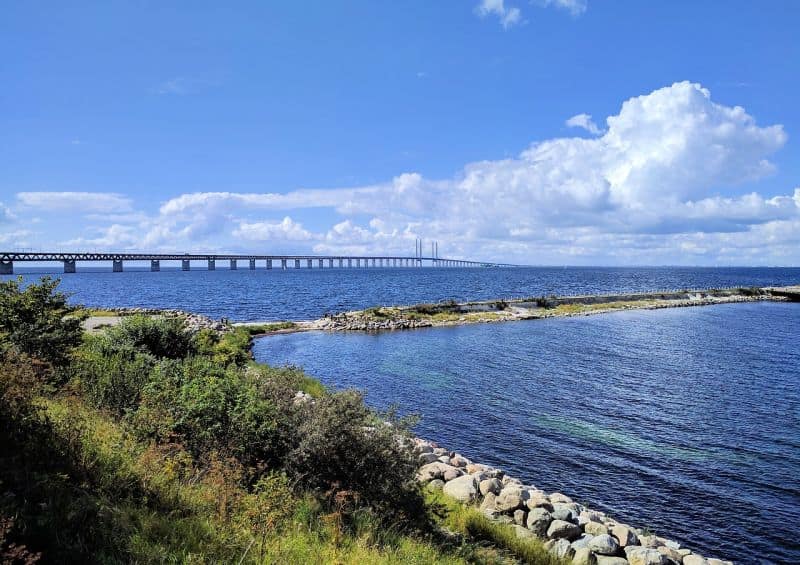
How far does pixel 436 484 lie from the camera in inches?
511

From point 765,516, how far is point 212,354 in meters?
18.9

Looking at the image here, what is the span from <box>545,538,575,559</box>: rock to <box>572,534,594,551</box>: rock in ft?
0.48

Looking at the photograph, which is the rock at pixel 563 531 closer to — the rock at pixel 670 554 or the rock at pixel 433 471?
the rock at pixel 670 554

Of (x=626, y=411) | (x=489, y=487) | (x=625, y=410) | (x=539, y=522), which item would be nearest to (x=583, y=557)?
(x=539, y=522)

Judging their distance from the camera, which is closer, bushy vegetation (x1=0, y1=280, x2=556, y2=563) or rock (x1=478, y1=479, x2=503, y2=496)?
bushy vegetation (x1=0, y1=280, x2=556, y2=563)

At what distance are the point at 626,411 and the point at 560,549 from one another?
12777mm

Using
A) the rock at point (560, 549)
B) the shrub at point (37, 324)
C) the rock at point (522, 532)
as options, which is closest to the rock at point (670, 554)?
the rock at point (560, 549)

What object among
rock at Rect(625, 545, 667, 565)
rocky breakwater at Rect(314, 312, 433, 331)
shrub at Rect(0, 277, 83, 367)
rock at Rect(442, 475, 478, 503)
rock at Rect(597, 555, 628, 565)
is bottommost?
rock at Rect(597, 555, 628, 565)

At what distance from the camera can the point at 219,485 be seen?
7.35 metres

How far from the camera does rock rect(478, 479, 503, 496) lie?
41.9ft

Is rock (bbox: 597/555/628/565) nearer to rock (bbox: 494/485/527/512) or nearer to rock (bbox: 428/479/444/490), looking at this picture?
rock (bbox: 494/485/527/512)

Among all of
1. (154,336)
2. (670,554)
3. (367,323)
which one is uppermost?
(154,336)

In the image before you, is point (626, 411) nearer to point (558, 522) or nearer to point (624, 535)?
point (624, 535)

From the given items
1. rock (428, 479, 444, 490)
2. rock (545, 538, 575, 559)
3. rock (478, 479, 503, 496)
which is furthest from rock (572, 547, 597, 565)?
rock (428, 479, 444, 490)
